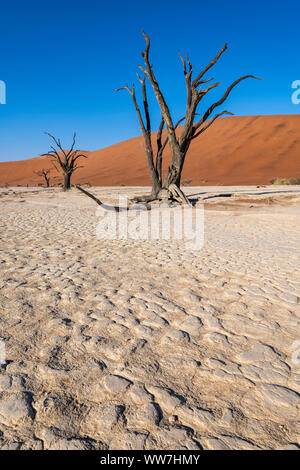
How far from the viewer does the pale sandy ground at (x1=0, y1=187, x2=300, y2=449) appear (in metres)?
1.38

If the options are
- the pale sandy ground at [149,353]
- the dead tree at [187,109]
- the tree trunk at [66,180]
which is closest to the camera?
the pale sandy ground at [149,353]

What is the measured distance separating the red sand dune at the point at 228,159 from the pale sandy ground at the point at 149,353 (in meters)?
27.2

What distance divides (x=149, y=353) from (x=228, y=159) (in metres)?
42.3

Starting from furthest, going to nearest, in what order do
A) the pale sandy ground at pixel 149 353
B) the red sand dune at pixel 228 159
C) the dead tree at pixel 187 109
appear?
the red sand dune at pixel 228 159, the dead tree at pixel 187 109, the pale sandy ground at pixel 149 353

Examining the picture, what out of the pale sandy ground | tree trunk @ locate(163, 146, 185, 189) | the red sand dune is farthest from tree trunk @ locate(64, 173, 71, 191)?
the pale sandy ground

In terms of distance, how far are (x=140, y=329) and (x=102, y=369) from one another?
516 millimetres

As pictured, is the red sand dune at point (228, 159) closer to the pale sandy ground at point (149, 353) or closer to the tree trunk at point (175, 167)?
the tree trunk at point (175, 167)

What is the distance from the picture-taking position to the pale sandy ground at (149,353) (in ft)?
4.52

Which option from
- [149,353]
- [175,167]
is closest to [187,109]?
[175,167]

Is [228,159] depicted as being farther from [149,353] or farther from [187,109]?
[149,353]

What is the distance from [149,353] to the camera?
1959 millimetres

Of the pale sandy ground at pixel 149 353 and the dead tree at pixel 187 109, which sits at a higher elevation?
the dead tree at pixel 187 109

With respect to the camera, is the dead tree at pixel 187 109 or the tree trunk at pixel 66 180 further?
the tree trunk at pixel 66 180

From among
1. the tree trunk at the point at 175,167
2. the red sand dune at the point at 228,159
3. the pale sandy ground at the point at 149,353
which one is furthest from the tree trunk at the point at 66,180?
the pale sandy ground at the point at 149,353
